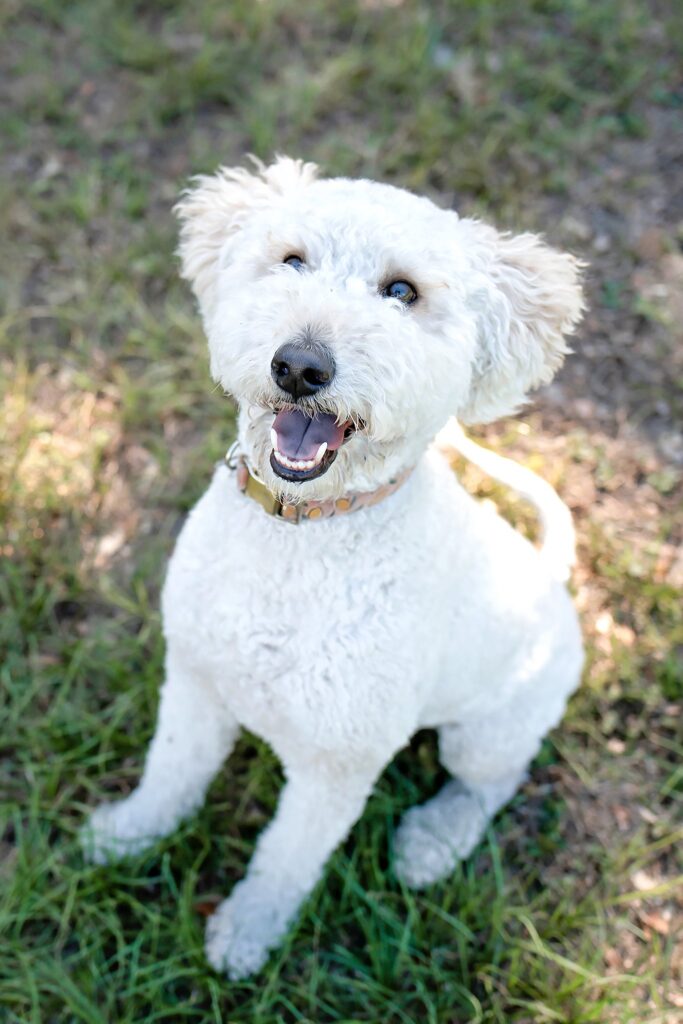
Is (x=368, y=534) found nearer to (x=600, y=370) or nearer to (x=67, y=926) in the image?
(x=67, y=926)

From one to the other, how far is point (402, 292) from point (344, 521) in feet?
1.63

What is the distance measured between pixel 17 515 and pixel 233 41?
2.60 metres

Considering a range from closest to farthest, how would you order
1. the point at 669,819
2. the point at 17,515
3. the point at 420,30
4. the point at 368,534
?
the point at 368,534
the point at 669,819
the point at 17,515
the point at 420,30

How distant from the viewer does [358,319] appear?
1794 millimetres

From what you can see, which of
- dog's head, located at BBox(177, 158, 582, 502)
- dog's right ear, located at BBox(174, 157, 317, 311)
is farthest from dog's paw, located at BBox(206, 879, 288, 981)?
dog's right ear, located at BBox(174, 157, 317, 311)

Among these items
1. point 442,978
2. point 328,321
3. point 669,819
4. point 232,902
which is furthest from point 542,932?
point 328,321

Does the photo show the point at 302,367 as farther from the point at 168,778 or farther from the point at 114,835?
the point at 114,835

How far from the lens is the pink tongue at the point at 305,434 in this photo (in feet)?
6.02

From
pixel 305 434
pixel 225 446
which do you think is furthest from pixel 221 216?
pixel 225 446

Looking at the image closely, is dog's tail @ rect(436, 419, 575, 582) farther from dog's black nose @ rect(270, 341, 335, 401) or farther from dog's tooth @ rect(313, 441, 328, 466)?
dog's black nose @ rect(270, 341, 335, 401)

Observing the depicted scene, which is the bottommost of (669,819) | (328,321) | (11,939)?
(11,939)

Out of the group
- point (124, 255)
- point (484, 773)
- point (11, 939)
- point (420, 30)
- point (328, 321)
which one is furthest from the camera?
point (420, 30)

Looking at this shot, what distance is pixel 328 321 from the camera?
1765 mm

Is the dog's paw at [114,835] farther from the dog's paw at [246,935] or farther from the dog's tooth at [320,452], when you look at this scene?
the dog's tooth at [320,452]
